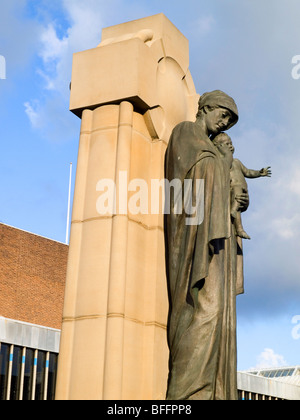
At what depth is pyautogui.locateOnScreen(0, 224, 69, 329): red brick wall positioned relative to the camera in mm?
53969

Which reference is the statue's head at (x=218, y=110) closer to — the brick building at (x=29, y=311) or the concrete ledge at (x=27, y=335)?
the brick building at (x=29, y=311)

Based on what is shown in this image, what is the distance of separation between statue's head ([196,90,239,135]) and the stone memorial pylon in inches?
22.6

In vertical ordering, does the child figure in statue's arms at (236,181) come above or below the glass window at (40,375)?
below

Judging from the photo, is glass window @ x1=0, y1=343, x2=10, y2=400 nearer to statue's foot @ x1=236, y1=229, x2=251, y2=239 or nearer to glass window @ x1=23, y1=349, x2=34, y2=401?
glass window @ x1=23, y1=349, x2=34, y2=401

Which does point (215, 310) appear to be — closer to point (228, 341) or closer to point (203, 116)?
point (228, 341)

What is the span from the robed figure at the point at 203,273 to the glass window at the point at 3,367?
3604cm

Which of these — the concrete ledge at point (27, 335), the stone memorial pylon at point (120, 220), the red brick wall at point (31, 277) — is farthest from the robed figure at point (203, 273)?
the red brick wall at point (31, 277)

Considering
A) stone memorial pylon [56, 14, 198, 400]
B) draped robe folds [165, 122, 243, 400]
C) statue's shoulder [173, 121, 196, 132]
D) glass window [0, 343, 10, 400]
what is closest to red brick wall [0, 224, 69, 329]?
glass window [0, 343, 10, 400]

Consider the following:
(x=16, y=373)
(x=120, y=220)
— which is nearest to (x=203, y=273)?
(x=120, y=220)

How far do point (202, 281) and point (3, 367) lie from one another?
37.9 meters

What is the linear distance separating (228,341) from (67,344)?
1823 millimetres

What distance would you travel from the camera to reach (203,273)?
26.2 feet

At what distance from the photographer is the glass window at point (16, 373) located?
142 feet
